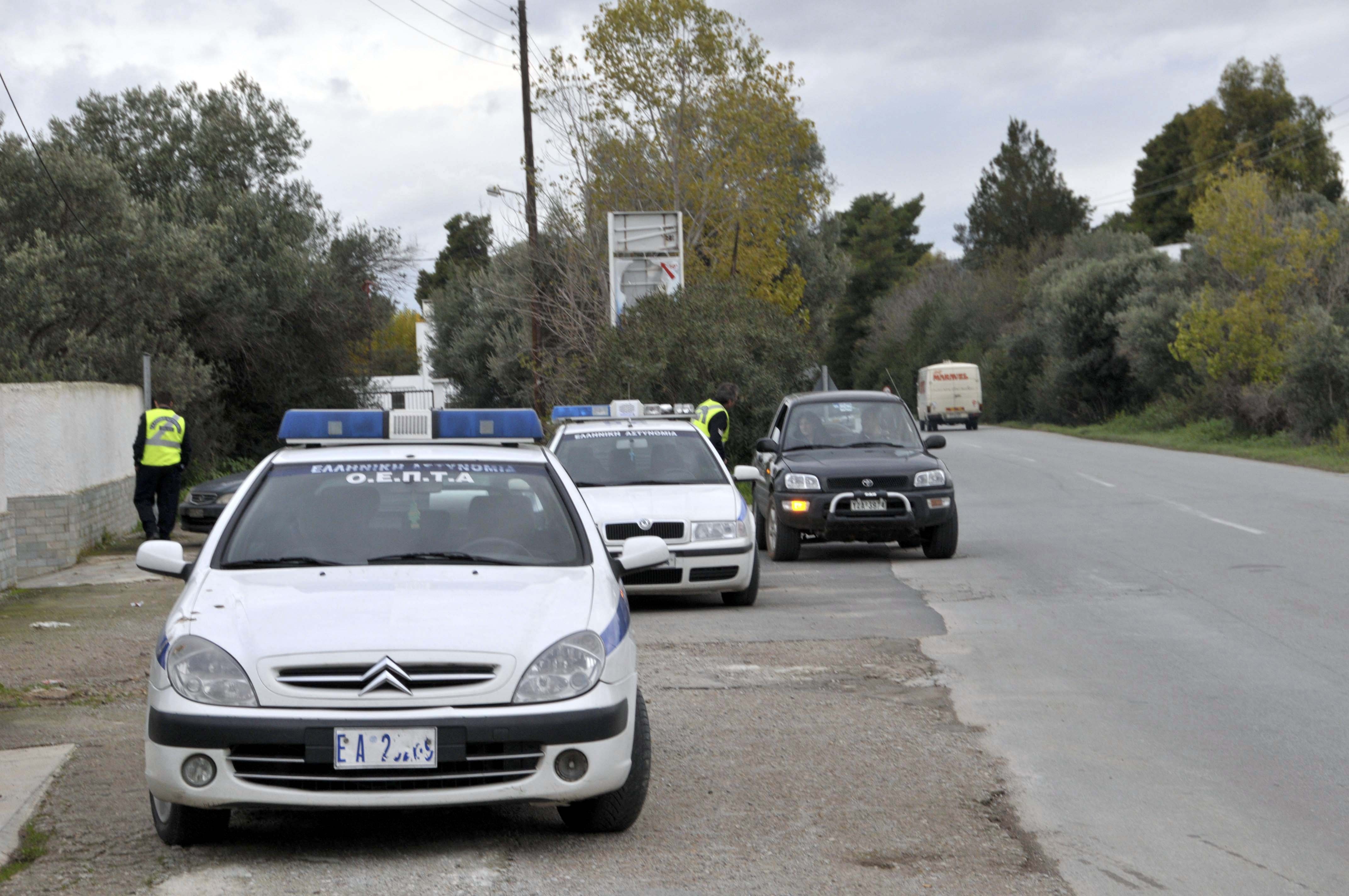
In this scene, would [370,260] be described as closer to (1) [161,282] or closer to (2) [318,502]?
(1) [161,282]

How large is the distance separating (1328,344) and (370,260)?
2083 cm

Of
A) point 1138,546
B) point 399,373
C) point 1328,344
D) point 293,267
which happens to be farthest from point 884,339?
point 1138,546

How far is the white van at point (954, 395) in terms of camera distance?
53.9 meters

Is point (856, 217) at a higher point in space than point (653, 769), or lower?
higher

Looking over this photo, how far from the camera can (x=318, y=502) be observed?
19.3 ft

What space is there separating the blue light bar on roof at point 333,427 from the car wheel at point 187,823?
1839 mm

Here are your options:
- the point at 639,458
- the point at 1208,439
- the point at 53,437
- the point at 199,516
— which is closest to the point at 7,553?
the point at 53,437

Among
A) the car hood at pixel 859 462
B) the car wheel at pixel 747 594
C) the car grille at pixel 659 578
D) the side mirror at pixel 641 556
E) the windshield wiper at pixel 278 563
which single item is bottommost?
the car wheel at pixel 747 594

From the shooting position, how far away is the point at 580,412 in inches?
541

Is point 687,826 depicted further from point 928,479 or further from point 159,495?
point 159,495

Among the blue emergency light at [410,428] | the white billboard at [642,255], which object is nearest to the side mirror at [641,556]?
the blue emergency light at [410,428]

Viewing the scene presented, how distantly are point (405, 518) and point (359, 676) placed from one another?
1.22m

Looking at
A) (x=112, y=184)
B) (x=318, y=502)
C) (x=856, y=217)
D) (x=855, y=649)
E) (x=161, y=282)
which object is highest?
(x=856, y=217)

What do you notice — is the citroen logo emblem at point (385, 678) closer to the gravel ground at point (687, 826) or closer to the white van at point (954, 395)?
the gravel ground at point (687, 826)
